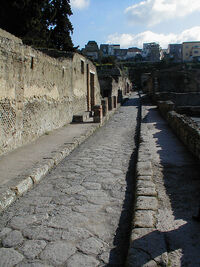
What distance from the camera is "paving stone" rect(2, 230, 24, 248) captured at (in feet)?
9.36

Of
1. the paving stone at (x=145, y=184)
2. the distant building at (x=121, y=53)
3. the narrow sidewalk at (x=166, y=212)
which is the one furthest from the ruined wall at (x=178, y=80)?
the distant building at (x=121, y=53)

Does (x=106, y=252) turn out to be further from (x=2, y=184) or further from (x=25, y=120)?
(x=25, y=120)

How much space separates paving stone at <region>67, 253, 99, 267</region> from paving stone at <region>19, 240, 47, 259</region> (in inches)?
13.9

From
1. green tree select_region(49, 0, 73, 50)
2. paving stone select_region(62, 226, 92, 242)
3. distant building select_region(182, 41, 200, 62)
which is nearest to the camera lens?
paving stone select_region(62, 226, 92, 242)

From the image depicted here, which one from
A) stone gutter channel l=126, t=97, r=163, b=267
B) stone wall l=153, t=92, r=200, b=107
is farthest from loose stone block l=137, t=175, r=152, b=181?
stone wall l=153, t=92, r=200, b=107

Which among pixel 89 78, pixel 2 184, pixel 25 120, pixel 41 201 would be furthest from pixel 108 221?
pixel 89 78

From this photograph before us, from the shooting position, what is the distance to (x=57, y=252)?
270cm

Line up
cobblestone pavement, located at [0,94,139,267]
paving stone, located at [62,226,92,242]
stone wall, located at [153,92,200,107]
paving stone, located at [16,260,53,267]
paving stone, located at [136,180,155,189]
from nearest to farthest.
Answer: paving stone, located at [16,260,53,267] → cobblestone pavement, located at [0,94,139,267] → paving stone, located at [62,226,92,242] → paving stone, located at [136,180,155,189] → stone wall, located at [153,92,200,107]

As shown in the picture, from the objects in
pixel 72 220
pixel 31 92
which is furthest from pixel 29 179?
pixel 31 92

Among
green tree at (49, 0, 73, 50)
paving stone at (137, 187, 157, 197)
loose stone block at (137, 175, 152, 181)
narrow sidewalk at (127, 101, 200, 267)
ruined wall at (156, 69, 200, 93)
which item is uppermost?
green tree at (49, 0, 73, 50)

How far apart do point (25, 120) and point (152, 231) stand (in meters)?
5.26

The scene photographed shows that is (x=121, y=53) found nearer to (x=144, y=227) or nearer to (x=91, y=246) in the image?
(x=144, y=227)

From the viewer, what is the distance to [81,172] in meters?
5.36

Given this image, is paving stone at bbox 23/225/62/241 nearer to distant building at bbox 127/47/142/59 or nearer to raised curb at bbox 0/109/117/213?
raised curb at bbox 0/109/117/213
